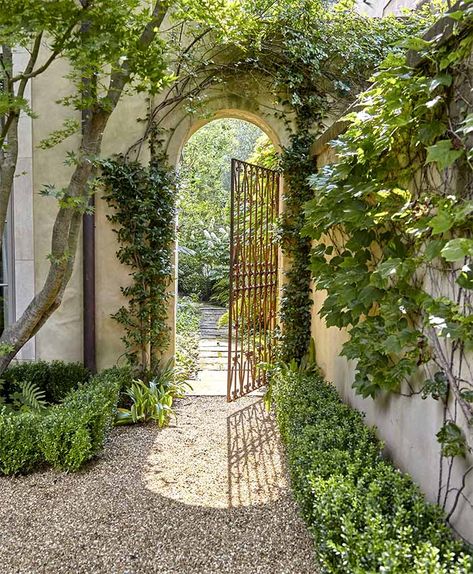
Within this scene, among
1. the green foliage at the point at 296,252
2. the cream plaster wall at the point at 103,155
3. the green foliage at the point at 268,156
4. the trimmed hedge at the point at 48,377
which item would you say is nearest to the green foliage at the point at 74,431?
the trimmed hedge at the point at 48,377

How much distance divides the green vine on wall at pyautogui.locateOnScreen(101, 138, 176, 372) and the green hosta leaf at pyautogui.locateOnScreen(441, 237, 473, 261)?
345cm

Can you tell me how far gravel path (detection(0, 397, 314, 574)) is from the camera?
89.0 inches

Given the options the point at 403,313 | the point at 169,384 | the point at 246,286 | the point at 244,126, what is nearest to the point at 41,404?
the point at 169,384

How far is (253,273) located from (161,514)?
2892 mm

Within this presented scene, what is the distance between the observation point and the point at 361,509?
1872mm

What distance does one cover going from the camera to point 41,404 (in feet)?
12.9

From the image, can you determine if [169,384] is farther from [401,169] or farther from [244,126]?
[244,126]

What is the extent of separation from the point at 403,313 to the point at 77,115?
3.97 metres

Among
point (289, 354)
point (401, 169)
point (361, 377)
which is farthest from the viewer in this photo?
point (289, 354)

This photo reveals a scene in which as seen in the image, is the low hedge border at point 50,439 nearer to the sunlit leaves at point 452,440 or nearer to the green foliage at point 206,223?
→ the sunlit leaves at point 452,440

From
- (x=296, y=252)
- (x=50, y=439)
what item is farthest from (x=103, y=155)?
(x=50, y=439)

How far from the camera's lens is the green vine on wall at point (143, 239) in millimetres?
4613

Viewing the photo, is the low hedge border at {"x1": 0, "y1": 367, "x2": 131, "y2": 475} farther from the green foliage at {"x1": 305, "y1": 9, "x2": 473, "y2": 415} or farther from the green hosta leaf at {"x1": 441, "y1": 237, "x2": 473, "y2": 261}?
the green hosta leaf at {"x1": 441, "y1": 237, "x2": 473, "y2": 261}

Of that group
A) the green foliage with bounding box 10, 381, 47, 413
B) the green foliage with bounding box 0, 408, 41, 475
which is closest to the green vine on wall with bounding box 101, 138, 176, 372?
the green foliage with bounding box 10, 381, 47, 413
